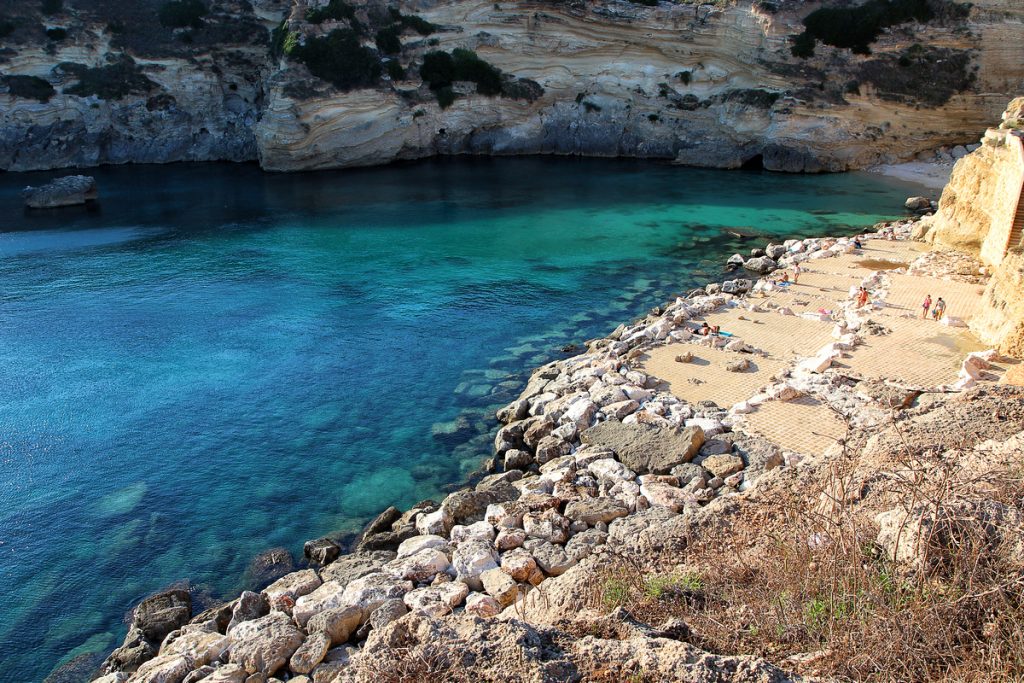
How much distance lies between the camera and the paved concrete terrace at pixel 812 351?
1658 centimetres

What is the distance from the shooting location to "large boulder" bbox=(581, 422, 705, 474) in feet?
50.0

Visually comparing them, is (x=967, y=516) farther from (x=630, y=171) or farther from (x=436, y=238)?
(x=630, y=171)

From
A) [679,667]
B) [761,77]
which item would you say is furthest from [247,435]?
[761,77]

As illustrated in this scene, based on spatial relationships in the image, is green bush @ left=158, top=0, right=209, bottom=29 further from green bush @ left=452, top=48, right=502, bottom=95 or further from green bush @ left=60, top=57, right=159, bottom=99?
green bush @ left=452, top=48, right=502, bottom=95

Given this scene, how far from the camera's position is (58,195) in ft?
149

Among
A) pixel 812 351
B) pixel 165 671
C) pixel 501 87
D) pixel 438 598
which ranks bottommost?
pixel 165 671

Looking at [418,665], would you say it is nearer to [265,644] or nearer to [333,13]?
[265,644]

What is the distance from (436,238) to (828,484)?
30695 mm

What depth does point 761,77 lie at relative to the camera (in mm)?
54156

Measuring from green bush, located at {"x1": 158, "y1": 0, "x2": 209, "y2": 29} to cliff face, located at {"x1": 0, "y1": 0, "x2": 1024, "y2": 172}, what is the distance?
316mm

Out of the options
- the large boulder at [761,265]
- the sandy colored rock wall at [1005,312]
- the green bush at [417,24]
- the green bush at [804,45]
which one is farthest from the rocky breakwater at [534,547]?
the green bush at [417,24]

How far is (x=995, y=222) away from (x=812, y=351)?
38.2ft

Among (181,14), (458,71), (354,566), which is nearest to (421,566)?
(354,566)

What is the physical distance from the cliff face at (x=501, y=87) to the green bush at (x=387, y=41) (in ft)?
0.59
